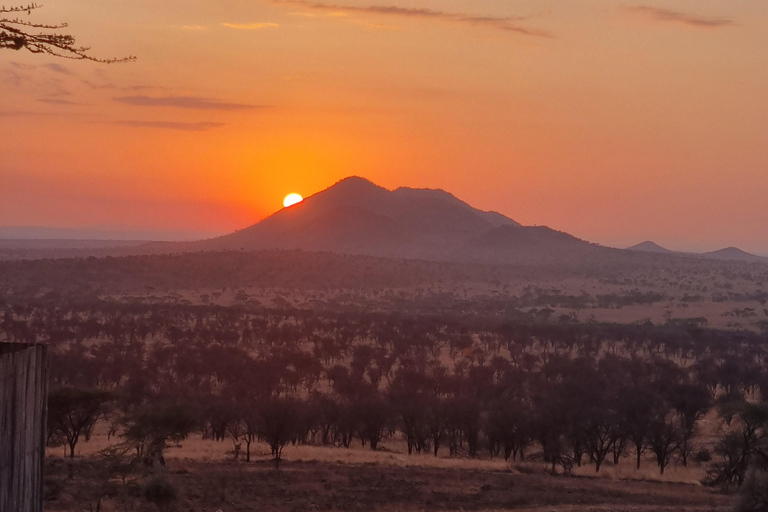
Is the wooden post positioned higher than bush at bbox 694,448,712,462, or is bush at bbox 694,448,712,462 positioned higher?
the wooden post

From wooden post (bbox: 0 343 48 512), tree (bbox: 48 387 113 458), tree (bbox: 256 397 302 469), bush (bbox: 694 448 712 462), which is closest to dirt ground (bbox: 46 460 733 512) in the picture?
tree (bbox: 256 397 302 469)

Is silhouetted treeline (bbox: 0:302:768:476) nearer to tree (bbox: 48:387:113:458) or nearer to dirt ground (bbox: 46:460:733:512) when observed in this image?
tree (bbox: 48:387:113:458)

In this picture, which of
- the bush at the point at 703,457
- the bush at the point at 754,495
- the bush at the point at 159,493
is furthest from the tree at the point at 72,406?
the bush at the point at 703,457

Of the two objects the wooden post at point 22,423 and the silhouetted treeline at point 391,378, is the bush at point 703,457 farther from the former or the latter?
the wooden post at point 22,423

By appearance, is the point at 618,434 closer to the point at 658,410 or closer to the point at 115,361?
the point at 658,410

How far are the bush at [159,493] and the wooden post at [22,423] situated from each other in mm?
17064

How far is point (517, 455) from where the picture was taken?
38125mm

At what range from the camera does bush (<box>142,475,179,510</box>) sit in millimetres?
21453

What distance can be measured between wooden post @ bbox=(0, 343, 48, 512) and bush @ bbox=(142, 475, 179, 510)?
56.0 ft

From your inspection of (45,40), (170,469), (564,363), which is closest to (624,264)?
(564,363)

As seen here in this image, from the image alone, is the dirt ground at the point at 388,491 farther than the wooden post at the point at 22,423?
Yes

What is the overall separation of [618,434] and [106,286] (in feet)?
292

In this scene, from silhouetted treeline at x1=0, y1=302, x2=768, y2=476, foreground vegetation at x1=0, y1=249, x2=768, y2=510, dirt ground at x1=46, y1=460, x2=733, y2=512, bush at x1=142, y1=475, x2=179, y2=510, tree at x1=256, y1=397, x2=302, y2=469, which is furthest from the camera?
silhouetted treeline at x1=0, y1=302, x2=768, y2=476

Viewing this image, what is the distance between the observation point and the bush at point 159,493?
2145cm
